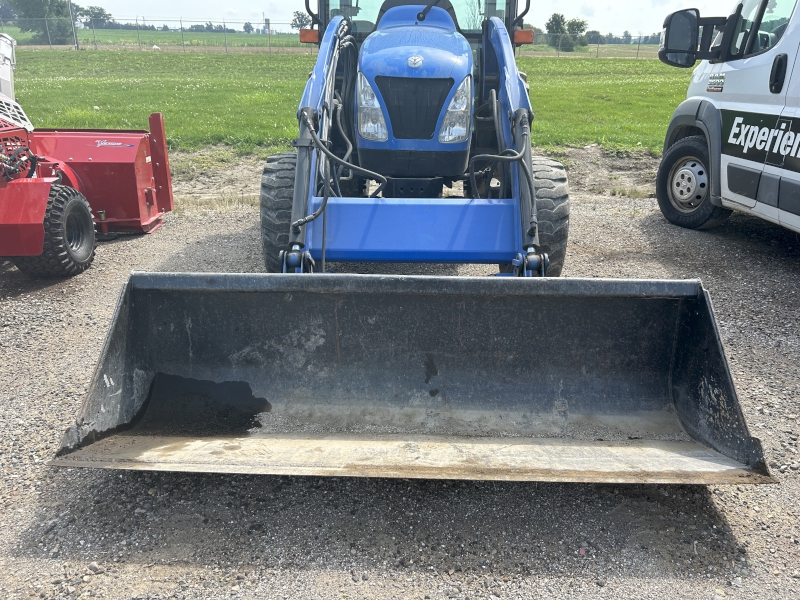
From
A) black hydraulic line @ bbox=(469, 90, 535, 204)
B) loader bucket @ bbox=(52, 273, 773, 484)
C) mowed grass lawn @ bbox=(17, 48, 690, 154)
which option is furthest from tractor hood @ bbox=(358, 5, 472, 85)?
mowed grass lawn @ bbox=(17, 48, 690, 154)

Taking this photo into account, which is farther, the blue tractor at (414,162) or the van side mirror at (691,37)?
the van side mirror at (691,37)

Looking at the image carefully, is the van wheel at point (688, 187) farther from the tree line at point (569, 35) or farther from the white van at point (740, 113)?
the tree line at point (569, 35)

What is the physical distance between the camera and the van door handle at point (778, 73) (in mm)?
5418

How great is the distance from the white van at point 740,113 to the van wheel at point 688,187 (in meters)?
0.01

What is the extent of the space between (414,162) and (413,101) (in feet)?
1.42

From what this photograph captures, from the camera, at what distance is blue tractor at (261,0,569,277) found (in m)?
4.03

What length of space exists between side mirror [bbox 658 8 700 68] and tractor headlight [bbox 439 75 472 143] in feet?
7.66

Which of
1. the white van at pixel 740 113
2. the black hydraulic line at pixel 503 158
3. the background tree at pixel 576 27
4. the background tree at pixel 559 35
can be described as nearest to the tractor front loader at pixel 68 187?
the black hydraulic line at pixel 503 158

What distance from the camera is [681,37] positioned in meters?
5.76

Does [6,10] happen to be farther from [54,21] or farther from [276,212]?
[276,212]

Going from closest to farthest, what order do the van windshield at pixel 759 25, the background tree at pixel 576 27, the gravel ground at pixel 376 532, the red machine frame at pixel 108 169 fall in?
the gravel ground at pixel 376 532
the van windshield at pixel 759 25
the red machine frame at pixel 108 169
the background tree at pixel 576 27

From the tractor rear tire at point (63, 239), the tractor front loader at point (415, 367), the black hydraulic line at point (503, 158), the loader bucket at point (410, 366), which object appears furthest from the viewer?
the tractor rear tire at point (63, 239)

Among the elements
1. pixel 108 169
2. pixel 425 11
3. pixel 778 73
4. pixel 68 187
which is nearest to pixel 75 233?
pixel 68 187

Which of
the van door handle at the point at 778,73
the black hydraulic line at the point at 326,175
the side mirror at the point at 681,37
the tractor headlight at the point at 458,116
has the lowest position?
the black hydraulic line at the point at 326,175
